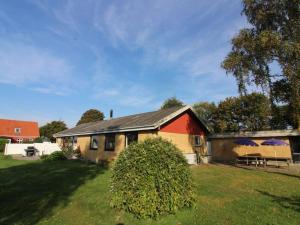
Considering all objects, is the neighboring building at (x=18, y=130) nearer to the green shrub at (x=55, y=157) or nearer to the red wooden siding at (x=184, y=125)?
the green shrub at (x=55, y=157)

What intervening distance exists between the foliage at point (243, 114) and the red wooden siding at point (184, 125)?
24.4 metres

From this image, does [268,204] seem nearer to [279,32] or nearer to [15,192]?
[15,192]

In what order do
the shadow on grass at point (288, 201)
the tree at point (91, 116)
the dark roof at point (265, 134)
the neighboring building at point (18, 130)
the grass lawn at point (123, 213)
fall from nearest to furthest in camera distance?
the grass lawn at point (123, 213), the shadow on grass at point (288, 201), the dark roof at point (265, 134), the neighboring building at point (18, 130), the tree at point (91, 116)

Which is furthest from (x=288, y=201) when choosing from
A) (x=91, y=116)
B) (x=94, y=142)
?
(x=91, y=116)

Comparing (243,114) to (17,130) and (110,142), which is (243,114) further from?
(17,130)

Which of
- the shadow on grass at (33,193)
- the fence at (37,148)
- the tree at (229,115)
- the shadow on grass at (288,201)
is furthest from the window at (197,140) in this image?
the tree at (229,115)

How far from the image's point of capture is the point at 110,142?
2116 centimetres

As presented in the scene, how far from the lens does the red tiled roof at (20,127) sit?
52781mm

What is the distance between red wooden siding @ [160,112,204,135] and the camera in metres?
18.9

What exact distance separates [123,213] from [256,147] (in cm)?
2042

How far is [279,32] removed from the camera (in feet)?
60.4

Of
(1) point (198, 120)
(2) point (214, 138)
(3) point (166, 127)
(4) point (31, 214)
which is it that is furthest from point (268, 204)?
(2) point (214, 138)

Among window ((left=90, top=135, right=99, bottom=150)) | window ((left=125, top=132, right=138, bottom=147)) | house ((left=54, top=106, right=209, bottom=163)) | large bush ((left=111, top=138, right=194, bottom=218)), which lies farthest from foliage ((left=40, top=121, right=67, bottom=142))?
large bush ((left=111, top=138, right=194, bottom=218))

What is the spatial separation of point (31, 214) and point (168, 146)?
5.33 meters
